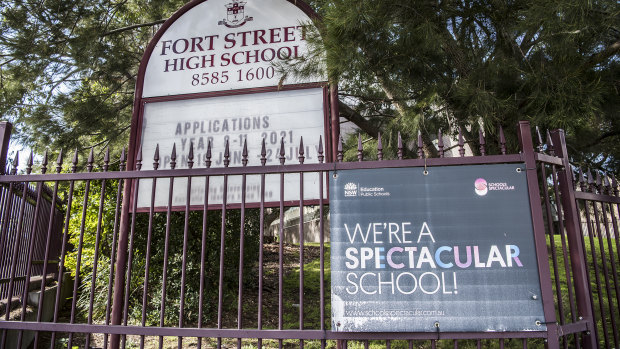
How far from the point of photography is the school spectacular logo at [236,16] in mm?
4820

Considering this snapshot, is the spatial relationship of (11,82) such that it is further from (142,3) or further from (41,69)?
(142,3)

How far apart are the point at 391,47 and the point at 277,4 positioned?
4.63 ft

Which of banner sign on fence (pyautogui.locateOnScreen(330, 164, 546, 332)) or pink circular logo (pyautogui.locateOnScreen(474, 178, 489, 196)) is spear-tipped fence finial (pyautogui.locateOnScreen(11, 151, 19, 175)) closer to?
banner sign on fence (pyautogui.locateOnScreen(330, 164, 546, 332))

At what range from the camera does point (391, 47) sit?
422 centimetres

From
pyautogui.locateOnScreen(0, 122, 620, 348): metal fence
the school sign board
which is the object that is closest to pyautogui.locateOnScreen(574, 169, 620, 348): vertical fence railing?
pyautogui.locateOnScreen(0, 122, 620, 348): metal fence

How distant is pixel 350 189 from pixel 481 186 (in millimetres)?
954

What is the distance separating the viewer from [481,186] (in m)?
3.19

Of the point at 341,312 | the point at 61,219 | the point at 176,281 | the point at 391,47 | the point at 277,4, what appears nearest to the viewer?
the point at 341,312

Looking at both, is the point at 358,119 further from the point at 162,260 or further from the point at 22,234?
the point at 22,234

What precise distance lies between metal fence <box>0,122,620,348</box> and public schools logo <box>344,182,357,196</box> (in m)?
0.16

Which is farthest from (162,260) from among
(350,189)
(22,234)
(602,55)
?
(602,55)

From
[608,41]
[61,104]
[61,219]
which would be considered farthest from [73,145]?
[608,41]

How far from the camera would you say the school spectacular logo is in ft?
15.8

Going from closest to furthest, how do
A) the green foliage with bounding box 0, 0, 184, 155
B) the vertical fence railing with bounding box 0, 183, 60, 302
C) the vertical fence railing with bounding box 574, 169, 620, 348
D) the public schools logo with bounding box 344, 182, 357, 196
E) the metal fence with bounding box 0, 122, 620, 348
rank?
1. the metal fence with bounding box 0, 122, 620, 348
2. the public schools logo with bounding box 344, 182, 357, 196
3. the vertical fence railing with bounding box 574, 169, 620, 348
4. the vertical fence railing with bounding box 0, 183, 60, 302
5. the green foliage with bounding box 0, 0, 184, 155
